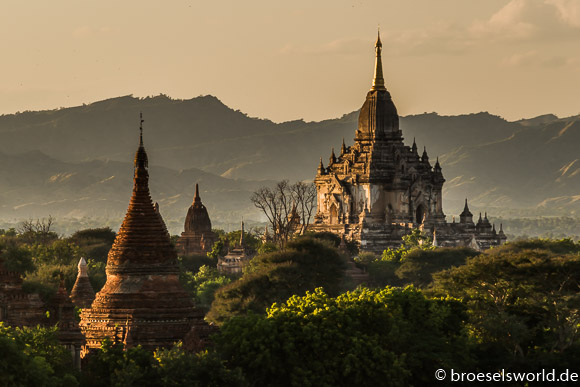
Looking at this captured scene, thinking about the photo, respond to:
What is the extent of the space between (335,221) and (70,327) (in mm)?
113094

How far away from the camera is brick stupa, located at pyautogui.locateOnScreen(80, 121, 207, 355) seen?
58969mm

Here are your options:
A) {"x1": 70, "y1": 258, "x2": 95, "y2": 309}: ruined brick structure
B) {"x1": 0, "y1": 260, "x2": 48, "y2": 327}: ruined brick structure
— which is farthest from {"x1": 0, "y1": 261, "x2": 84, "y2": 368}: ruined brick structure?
{"x1": 70, "y1": 258, "x2": 95, "y2": 309}: ruined brick structure

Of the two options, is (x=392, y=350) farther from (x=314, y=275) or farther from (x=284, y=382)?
(x=314, y=275)

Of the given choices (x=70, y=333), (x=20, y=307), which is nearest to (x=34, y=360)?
A: (x=70, y=333)

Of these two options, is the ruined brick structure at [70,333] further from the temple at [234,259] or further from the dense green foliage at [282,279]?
the temple at [234,259]

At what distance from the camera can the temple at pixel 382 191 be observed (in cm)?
16725

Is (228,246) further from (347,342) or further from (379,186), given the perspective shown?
(347,342)

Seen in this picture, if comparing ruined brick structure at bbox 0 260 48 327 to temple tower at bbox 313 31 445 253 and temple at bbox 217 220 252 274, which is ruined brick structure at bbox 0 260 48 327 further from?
temple tower at bbox 313 31 445 253

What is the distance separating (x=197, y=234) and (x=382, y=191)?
1080 inches

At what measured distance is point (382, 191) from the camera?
169500mm

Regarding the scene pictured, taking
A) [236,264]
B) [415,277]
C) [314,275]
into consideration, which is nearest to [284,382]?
[314,275]

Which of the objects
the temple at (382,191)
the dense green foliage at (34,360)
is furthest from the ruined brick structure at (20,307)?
the temple at (382,191)

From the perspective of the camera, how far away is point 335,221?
17038 cm

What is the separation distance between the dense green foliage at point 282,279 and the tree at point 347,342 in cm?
2690
